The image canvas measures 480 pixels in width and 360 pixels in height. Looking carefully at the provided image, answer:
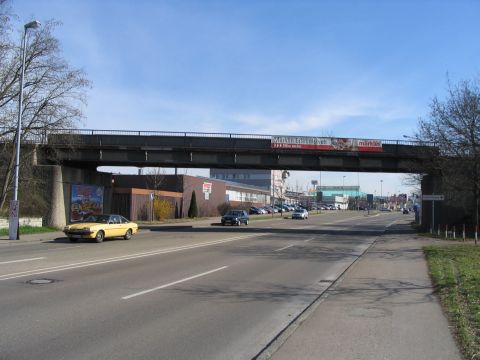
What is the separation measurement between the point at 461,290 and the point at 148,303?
641cm

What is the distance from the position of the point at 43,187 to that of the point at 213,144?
12846 millimetres

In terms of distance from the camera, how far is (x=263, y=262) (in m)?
17.5

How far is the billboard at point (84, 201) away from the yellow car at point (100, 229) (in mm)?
10076

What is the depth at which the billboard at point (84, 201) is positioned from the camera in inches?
1458

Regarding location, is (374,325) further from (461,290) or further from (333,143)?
(333,143)

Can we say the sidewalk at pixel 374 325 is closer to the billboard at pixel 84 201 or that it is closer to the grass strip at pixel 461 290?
the grass strip at pixel 461 290

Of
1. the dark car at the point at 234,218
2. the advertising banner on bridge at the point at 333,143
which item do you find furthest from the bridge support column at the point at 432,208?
the dark car at the point at 234,218

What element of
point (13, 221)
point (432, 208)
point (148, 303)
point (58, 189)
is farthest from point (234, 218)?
point (148, 303)

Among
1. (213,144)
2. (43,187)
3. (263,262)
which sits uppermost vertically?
(213,144)

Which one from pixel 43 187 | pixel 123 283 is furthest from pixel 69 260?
pixel 43 187

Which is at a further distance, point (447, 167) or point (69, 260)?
point (447, 167)

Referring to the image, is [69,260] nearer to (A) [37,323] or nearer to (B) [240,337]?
(A) [37,323]

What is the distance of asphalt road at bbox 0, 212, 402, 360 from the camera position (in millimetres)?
6582

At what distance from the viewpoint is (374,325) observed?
25.6ft
